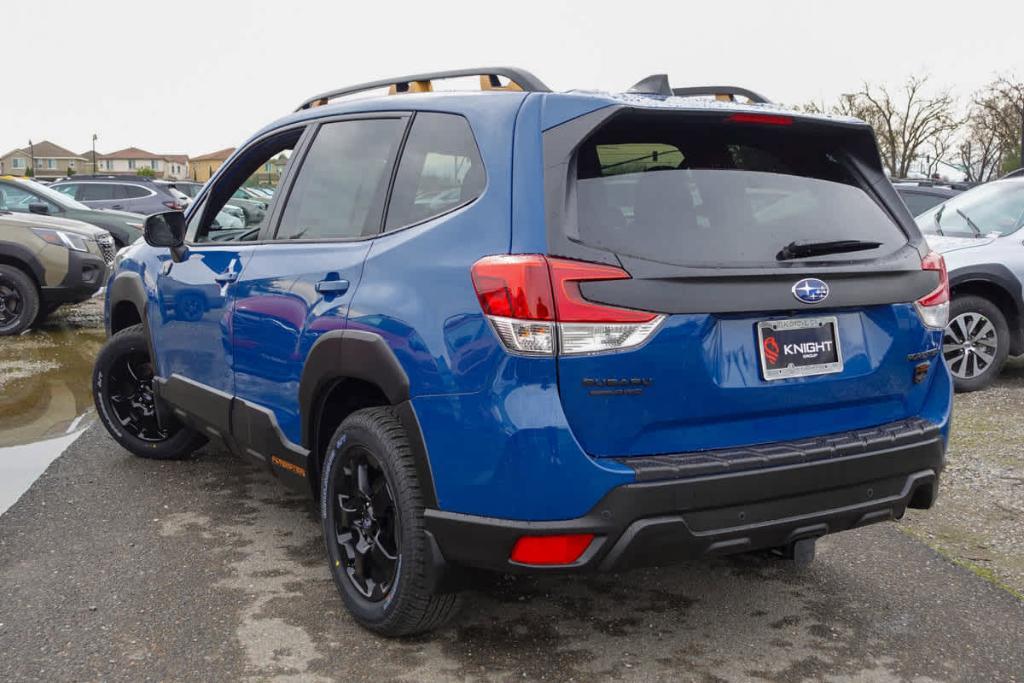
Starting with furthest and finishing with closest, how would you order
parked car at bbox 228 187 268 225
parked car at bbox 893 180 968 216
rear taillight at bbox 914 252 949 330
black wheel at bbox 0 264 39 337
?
parked car at bbox 893 180 968 216 → black wheel at bbox 0 264 39 337 → parked car at bbox 228 187 268 225 → rear taillight at bbox 914 252 949 330

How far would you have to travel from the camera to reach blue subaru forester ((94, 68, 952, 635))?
286 cm

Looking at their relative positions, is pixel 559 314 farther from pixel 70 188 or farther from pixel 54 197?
pixel 70 188

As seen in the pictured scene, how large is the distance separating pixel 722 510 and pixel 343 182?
6.15ft

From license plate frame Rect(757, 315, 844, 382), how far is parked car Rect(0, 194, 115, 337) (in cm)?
1009

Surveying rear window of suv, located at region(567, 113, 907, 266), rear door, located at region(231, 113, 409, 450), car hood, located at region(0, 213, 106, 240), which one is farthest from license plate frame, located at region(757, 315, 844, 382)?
car hood, located at region(0, 213, 106, 240)

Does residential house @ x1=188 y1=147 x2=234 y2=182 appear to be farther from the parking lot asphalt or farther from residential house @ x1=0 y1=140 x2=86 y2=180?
the parking lot asphalt

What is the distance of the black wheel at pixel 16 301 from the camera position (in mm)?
Result: 11266

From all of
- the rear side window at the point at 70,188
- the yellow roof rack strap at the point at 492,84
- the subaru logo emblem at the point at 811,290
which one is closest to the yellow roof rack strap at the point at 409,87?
the yellow roof rack strap at the point at 492,84

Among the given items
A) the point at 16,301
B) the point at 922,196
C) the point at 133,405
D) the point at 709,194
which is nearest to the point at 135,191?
the point at 16,301

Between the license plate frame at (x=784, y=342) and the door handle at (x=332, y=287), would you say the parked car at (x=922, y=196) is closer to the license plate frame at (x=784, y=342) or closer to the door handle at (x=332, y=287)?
the license plate frame at (x=784, y=342)

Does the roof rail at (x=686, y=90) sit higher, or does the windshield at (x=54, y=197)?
the roof rail at (x=686, y=90)

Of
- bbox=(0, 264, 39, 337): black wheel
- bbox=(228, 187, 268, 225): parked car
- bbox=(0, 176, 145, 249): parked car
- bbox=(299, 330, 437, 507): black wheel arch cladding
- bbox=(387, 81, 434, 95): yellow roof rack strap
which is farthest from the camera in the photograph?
bbox=(0, 176, 145, 249): parked car

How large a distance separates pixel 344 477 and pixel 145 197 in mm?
19874

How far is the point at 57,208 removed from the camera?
1575 centimetres
